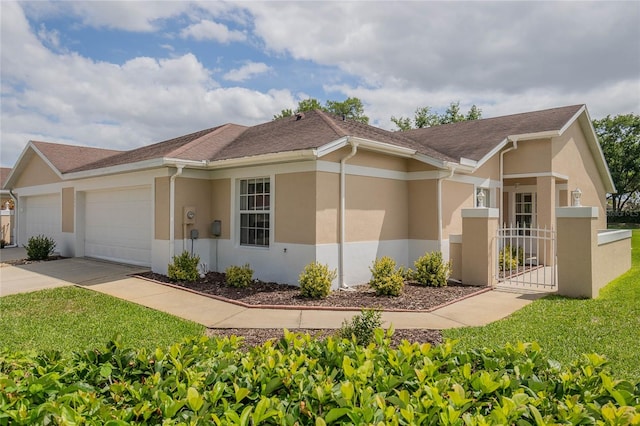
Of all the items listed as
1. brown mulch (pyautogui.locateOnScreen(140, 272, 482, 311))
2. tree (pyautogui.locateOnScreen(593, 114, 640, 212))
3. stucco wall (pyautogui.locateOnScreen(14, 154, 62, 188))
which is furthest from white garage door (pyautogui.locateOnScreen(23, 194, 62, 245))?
tree (pyautogui.locateOnScreen(593, 114, 640, 212))

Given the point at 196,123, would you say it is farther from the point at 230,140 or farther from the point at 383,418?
the point at 383,418

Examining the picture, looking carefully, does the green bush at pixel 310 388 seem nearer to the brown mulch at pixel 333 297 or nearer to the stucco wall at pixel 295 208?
the brown mulch at pixel 333 297

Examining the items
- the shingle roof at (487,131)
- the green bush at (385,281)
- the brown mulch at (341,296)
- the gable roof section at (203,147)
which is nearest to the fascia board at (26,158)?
the gable roof section at (203,147)

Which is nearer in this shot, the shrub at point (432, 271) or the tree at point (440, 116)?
the shrub at point (432, 271)

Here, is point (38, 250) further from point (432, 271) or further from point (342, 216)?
point (432, 271)

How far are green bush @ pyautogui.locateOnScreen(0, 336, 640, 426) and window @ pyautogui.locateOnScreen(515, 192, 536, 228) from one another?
14761mm

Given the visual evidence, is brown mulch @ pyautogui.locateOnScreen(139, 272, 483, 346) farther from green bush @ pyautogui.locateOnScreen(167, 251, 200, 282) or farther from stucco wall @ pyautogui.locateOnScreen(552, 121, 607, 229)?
stucco wall @ pyautogui.locateOnScreen(552, 121, 607, 229)

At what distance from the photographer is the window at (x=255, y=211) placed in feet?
36.0

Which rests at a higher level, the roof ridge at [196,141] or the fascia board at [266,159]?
the roof ridge at [196,141]

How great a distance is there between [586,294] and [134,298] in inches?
397

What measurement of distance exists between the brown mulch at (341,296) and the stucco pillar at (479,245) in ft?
1.42

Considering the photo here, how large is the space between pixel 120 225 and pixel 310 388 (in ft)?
43.8

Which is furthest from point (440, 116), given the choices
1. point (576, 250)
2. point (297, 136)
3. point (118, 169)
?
point (118, 169)

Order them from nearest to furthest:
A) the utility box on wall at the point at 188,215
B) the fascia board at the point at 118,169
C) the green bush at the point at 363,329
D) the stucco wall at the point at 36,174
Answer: the green bush at the point at 363,329 < the fascia board at the point at 118,169 < the utility box on wall at the point at 188,215 < the stucco wall at the point at 36,174
